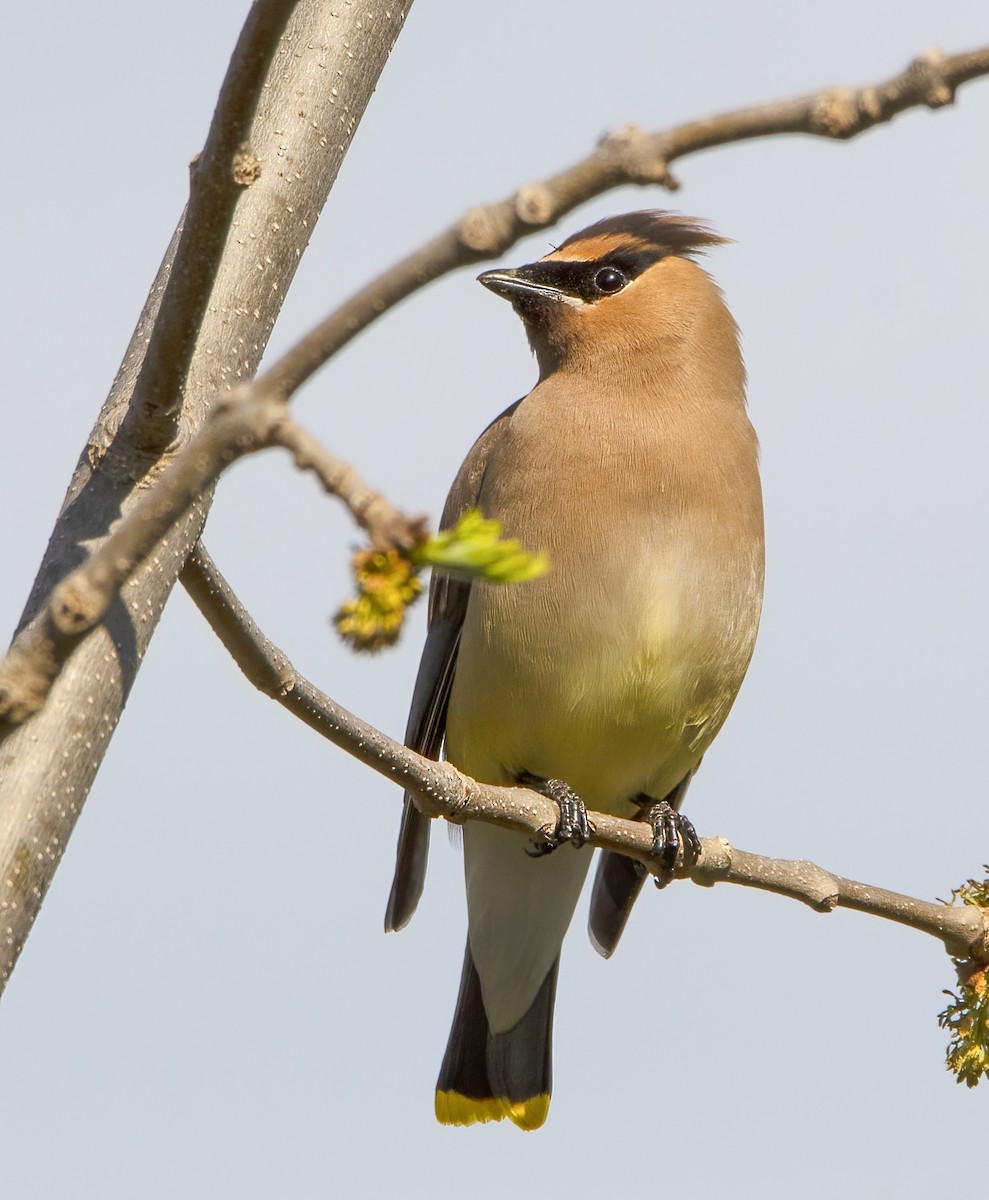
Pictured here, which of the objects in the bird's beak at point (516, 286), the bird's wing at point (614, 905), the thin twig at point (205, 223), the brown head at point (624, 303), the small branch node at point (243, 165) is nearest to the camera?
the thin twig at point (205, 223)

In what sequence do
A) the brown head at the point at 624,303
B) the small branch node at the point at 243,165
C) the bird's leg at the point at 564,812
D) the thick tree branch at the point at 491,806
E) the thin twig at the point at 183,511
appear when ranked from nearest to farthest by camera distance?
1. the thin twig at the point at 183,511
2. the small branch node at the point at 243,165
3. the thick tree branch at the point at 491,806
4. the bird's leg at the point at 564,812
5. the brown head at the point at 624,303

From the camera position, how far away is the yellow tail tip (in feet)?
20.4

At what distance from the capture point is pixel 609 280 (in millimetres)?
5863

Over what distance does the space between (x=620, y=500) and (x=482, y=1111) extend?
2.44 m

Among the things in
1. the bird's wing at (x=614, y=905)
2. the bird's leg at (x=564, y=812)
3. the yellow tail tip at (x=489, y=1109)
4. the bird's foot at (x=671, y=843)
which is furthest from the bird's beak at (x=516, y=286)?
the yellow tail tip at (x=489, y=1109)

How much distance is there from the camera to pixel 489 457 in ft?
18.1

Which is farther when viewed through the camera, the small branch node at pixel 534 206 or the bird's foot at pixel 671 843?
the bird's foot at pixel 671 843

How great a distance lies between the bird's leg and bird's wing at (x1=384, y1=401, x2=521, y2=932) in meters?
0.37

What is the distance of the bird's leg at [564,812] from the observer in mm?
4609

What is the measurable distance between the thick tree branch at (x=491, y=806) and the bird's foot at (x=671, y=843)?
0.06m

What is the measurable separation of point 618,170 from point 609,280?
14.4 feet

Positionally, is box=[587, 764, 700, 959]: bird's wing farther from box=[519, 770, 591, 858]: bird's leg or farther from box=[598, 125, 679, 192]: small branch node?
box=[598, 125, 679, 192]: small branch node

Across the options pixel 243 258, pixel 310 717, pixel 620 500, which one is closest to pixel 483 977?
pixel 620 500

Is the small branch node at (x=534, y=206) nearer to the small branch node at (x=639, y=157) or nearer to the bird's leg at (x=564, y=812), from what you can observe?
the small branch node at (x=639, y=157)
